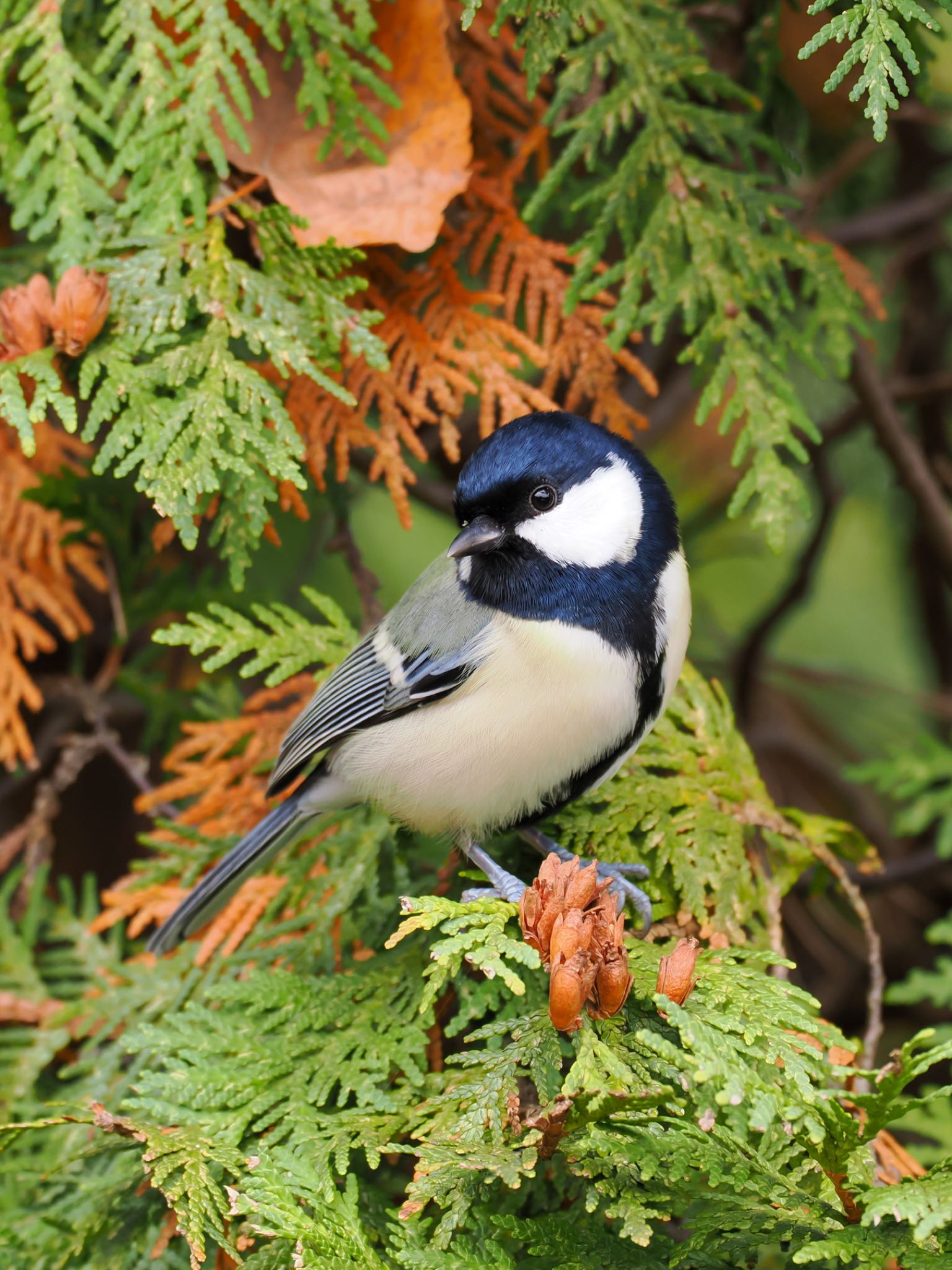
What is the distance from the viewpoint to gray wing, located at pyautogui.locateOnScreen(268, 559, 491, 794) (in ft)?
4.98

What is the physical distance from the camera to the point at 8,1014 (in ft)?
5.65

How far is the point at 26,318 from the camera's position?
56.1 inches

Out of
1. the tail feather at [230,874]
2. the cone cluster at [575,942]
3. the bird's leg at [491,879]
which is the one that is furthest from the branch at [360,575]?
the cone cluster at [575,942]

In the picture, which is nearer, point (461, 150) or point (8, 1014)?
point (461, 150)

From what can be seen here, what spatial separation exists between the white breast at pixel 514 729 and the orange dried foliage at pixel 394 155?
1.91 ft

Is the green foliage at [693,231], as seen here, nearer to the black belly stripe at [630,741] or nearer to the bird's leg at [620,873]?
the black belly stripe at [630,741]

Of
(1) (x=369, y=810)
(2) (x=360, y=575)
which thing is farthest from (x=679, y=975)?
(2) (x=360, y=575)

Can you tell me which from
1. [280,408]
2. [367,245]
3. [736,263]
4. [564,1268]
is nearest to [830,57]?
[736,263]

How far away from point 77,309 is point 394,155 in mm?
506

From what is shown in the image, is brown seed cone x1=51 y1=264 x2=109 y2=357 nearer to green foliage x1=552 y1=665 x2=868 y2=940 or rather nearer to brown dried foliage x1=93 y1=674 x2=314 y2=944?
brown dried foliage x1=93 y1=674 x2=314 y2=944

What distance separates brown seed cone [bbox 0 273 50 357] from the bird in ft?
1.87

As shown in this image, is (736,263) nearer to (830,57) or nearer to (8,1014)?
(830,57)

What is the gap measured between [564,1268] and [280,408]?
1.00 meters

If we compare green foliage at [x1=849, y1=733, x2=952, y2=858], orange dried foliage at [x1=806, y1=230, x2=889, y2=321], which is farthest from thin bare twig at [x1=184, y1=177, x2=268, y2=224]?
green foliage at [x1=849, y1=733, x2=952, y2=858]
